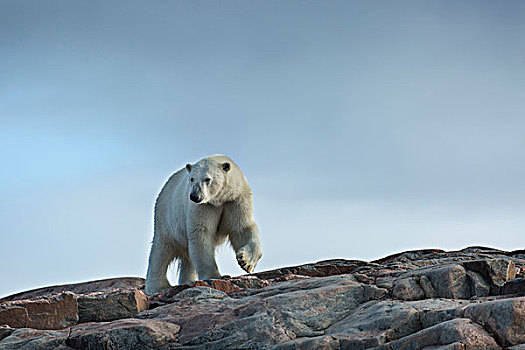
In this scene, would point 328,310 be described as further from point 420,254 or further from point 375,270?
point 420,254

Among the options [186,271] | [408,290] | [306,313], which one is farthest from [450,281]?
[186,271]

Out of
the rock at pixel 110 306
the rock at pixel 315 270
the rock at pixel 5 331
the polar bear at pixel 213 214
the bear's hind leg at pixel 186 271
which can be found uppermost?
the polar bear at pixel 213 214

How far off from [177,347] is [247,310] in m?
0.90

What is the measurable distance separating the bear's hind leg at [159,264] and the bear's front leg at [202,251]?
2084mm

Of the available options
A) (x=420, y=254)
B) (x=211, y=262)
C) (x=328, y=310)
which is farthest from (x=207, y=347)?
(x=211, y=262)

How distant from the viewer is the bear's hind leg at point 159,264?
13633 millimetres

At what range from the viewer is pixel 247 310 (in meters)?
6.81

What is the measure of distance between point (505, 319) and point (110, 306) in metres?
4.73

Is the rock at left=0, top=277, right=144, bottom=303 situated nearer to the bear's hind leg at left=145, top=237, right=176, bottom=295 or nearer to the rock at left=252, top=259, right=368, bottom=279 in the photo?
the bear's hind leg at left=145, top=237, right=176, bottom=295

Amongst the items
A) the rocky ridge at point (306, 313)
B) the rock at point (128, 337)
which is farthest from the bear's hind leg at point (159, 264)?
the rock at point (128, 337)

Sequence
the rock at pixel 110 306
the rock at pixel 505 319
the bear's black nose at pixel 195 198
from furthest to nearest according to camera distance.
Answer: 1. the bear's black nose at pixel 195 198
2. the rock at pixel 110 306
3. the rock at pixel 505 319

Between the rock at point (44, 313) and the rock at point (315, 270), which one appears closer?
the rock at point (44, 313)

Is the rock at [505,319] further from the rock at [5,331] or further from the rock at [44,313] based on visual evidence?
the rock at [5,331]

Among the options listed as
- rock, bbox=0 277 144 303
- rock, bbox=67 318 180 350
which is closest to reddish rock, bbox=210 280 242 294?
rock, bbox=67 318 180 350
